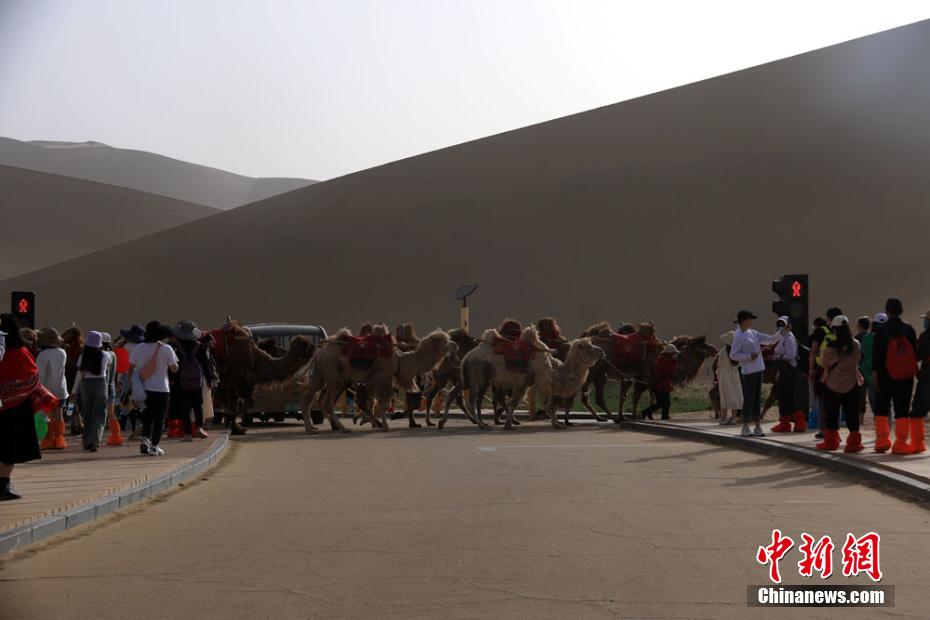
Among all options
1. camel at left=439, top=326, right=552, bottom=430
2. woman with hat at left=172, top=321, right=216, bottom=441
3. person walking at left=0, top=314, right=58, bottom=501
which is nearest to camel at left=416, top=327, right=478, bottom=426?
camel at left=439, top=326, right=552, bottom=430

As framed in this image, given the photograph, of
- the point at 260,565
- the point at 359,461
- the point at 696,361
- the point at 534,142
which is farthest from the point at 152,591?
the point at 534,142

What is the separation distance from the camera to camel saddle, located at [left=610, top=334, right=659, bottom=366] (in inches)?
1150

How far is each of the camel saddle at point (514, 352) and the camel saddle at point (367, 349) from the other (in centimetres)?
208

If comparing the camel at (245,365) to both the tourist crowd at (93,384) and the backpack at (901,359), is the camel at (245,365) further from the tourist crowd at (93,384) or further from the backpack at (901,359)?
the backpack at (901,359)

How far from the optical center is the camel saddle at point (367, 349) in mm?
26141

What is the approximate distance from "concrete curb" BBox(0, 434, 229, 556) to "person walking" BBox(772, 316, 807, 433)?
9.65 m

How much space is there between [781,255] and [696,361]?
4299cm

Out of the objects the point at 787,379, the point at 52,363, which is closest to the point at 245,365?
the point at 52,363

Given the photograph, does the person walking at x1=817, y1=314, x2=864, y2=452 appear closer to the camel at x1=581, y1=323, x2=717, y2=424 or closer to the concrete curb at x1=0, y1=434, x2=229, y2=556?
the concrete curb at x1=0, y1=434, x2=229, y2=556

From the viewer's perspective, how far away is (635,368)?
29188 mm

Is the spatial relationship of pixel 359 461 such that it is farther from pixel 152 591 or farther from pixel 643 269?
pixel 643 269

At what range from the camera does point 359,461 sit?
1867 centimetres

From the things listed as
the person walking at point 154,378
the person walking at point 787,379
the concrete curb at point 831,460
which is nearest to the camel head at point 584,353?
the concrete curb at point 831,460

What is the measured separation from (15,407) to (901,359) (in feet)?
33.4
